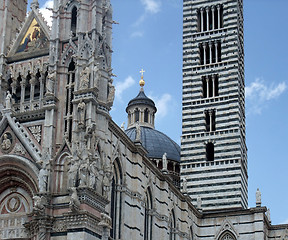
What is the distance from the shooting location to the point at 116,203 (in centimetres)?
2980

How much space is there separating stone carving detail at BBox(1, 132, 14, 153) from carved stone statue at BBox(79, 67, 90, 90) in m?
3.95

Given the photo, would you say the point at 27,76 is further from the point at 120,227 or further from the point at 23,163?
the point at 120,227

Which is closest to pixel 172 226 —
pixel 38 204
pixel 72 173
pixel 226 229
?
pixel 226 229

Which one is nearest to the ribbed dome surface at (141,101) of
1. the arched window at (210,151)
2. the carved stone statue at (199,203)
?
the arched window at (210,151)

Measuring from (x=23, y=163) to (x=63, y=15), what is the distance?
7202 millimetres

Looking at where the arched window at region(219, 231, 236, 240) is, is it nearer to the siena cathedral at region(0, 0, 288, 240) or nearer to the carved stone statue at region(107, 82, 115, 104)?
the siena cathedral at region(0, 0, 288, 240)

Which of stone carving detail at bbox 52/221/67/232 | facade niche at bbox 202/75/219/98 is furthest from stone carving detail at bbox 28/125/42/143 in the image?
facade niche at bbox 202/75/219/98

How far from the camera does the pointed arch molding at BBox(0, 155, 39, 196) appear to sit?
2596 cm

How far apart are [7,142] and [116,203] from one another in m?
6.17

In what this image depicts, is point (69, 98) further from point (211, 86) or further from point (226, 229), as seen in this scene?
point (211, 86)

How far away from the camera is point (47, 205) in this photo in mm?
24844

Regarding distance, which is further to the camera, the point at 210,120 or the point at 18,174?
the point at 210,120

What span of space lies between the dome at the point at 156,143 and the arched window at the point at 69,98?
80.4 ft

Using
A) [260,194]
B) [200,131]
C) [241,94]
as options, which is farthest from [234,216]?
[241,94]
